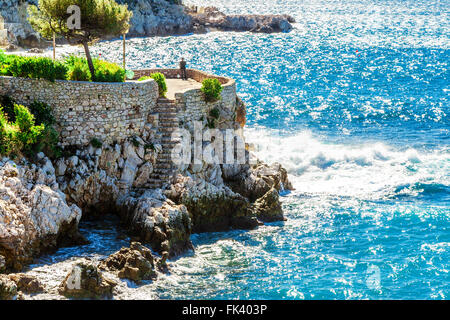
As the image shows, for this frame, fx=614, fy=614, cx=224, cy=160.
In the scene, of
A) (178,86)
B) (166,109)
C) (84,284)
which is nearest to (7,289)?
(84,284)

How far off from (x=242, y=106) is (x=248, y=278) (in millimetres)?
16288

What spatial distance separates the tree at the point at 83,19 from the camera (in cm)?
3453

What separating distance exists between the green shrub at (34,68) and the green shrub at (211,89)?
9106mm

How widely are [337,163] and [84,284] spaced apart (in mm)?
28206

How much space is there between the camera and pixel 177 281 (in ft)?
92.0

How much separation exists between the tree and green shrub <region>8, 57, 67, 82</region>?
264cm

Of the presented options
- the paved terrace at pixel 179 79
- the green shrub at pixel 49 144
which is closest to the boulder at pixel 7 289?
the green shrub at pixel 49 144

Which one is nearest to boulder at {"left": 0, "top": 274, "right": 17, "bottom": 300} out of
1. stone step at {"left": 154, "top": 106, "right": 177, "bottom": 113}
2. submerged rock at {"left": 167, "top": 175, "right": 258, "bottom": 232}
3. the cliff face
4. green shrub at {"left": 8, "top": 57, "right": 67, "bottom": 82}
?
the cliff face

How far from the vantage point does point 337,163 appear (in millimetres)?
48906

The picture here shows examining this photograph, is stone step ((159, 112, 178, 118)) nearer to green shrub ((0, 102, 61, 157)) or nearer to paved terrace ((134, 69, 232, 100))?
paved terrace ((134, 69, 232, 100))

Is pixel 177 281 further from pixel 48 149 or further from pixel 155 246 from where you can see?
pixel 48 149

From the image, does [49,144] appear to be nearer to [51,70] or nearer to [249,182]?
[51,70]

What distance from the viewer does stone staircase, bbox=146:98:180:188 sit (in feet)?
113
